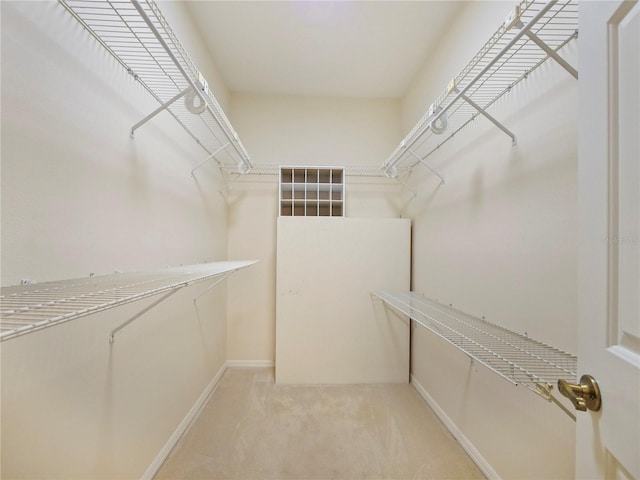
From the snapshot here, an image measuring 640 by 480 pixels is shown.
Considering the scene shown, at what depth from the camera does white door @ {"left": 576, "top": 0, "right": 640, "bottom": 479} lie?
429mm

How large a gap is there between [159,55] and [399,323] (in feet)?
7.86

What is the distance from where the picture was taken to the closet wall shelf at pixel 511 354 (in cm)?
71

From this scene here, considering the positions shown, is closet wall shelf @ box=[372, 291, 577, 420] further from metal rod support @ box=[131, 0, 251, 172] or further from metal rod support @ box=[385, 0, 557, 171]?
metal rod support @ box=[131, 0, 251, 172]

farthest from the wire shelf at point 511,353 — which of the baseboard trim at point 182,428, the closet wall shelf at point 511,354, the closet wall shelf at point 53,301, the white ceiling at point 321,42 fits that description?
the white ceiling at point 321,42

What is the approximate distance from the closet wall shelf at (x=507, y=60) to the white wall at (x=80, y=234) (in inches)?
54.1

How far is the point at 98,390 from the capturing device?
92 cm

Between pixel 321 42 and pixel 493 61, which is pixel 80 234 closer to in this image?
pixel 493 61

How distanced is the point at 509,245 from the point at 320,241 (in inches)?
53.3

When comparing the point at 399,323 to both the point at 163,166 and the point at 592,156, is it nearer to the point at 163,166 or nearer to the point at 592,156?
the point at 592,156

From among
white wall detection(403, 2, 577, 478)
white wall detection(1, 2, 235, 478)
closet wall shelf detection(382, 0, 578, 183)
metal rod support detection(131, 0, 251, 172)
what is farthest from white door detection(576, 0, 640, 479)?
white wall detection(1, 2, 235, 478)

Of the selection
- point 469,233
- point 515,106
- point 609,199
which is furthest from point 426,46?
point 609,199

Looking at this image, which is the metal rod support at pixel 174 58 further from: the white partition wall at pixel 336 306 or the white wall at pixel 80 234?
the white partition wall at pixel 336 306

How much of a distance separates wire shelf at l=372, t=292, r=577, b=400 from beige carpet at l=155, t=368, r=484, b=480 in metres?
0.77

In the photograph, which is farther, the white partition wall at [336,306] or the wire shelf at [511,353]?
the white partition wall at [336,306]
